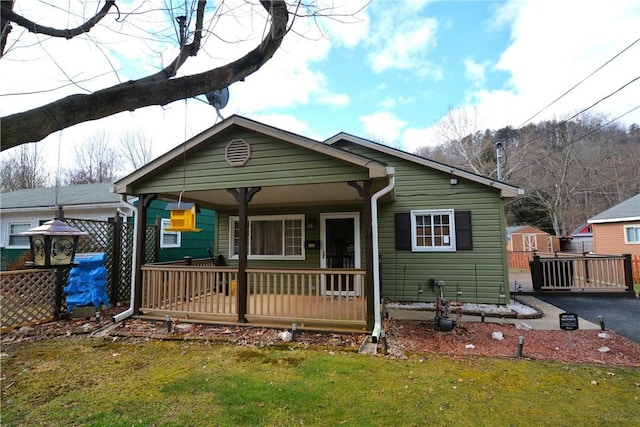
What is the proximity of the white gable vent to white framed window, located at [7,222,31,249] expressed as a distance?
11051mm

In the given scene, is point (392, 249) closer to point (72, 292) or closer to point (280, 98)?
point (280, 98)

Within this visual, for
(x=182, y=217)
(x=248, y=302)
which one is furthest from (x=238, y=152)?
(x=248, y=302)

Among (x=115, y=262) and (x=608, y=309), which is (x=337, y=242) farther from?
(x=608, y=309)

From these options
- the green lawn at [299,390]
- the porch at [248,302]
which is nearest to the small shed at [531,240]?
the porch at [248,302]

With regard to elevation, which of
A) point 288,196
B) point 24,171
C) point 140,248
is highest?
point 24,171

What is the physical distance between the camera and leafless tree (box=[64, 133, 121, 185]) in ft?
79.7

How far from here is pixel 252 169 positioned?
5.63 meters

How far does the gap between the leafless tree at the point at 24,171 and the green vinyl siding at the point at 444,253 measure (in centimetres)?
2238

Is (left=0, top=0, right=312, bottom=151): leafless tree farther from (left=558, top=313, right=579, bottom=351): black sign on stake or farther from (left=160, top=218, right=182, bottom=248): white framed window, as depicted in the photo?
(left=160, top=218, right=182, bottom=248): white framed window

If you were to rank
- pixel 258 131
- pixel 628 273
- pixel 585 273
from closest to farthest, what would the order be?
pixel 258 131 → pixel 628 273 → pixel 585 273

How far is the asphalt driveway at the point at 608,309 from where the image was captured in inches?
220

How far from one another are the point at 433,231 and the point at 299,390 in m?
5.64

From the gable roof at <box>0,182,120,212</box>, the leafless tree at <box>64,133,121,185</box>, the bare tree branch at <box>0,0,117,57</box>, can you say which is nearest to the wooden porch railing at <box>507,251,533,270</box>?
the gable roof at <box>0,182,120,212</box>

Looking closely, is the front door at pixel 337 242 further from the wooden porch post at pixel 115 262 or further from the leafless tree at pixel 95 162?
the leafless tree at pixel 95 162
